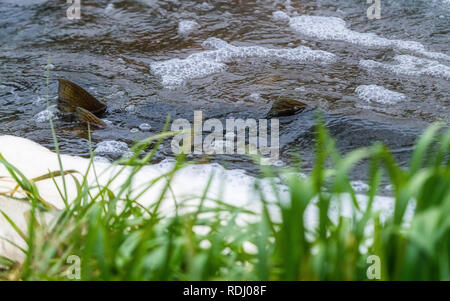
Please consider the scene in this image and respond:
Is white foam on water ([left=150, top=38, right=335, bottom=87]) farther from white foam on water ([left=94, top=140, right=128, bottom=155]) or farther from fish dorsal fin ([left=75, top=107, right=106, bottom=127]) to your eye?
white foam on water ([left=94, top=140, right=128, bottom=155])

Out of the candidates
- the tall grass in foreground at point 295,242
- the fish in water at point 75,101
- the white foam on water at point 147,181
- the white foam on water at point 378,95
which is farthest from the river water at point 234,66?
the tall grass in foreground at point 295,242

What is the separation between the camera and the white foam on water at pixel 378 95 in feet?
15.6

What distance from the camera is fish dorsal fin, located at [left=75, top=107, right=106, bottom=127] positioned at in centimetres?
445

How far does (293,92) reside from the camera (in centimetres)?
495

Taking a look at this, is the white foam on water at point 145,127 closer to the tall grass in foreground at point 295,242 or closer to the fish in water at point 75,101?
the fish in water at point 75,101

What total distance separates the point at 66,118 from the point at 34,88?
0.90m

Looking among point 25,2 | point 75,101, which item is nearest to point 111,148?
point 75,101

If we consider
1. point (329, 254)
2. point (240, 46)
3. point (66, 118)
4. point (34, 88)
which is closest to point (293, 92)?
point (240, 46)

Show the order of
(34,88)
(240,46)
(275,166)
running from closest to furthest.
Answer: (275,166), (34,88), (240,46)

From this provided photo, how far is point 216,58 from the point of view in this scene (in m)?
5.82

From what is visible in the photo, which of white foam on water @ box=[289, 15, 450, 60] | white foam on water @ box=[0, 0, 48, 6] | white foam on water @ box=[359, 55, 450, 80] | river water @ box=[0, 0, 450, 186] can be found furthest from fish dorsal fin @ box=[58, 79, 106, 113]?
white foam on water @ box=[0, 0, 48, 6]

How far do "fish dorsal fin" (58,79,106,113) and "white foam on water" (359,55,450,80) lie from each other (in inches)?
100

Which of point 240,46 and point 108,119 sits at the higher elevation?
point 240,46
